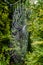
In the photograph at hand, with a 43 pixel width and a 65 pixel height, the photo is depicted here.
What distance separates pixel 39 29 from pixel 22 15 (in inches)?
98.8

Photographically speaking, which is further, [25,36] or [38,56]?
[25,36]

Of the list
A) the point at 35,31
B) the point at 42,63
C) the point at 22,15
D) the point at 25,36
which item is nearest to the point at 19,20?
the point at 22,15

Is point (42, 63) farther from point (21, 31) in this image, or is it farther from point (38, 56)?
point (21, 31)

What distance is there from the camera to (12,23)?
7.17 metres

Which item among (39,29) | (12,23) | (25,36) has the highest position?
(39,29)

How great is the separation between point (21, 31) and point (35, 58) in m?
2.52

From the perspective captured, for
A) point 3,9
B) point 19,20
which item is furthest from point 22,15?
point 3,9

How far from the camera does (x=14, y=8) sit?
7.23 meters

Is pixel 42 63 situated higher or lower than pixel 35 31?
lower

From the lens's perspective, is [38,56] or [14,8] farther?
[14,8]

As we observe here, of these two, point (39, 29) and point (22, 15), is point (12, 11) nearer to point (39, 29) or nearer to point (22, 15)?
point (22, 15)

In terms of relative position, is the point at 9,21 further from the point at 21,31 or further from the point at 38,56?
the point at 38,56

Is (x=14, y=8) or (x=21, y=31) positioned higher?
(x=14, y=8)

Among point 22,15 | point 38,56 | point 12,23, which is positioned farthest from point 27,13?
point 38,56
